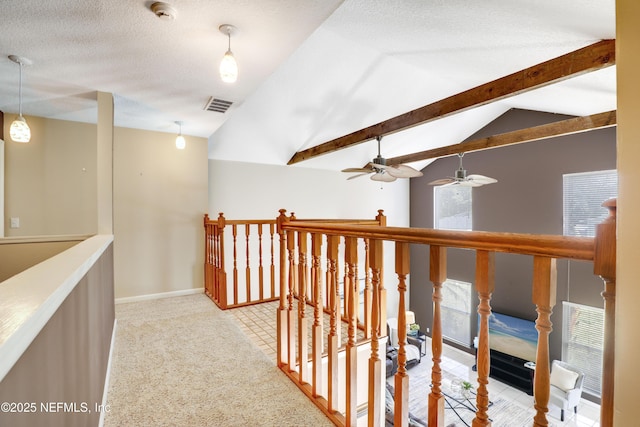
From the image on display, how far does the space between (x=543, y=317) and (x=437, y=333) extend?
0.36 m

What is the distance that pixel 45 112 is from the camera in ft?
10.3

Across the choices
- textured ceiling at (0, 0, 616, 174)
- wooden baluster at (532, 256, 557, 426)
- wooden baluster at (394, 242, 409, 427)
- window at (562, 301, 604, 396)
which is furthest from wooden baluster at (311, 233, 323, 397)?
window at (562, 301, 604, 396)

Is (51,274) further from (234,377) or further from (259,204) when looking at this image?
(259,204)

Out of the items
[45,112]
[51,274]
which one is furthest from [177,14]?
[45,112]

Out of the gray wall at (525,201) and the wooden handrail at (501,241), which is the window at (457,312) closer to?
the gray wall at (525,201)

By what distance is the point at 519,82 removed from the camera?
2781 millimetres

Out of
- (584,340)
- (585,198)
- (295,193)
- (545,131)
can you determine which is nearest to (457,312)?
(584,340)

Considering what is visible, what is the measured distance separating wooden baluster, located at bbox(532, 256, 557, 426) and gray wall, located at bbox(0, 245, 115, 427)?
3.45 feet

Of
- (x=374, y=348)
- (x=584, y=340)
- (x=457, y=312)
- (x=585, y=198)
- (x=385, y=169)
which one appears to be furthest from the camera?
(x=457, y=312)

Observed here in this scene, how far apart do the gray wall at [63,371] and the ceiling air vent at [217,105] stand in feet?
6.68

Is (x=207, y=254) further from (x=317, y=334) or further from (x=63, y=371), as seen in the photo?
(x=63, y=371)

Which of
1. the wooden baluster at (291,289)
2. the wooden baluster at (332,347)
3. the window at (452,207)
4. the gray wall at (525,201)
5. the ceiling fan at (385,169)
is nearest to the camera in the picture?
the wooden baluster at (332,347)

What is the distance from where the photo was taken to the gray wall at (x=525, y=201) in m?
5.43

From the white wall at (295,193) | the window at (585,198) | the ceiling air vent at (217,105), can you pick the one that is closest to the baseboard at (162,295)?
the white wall at (295,193)
